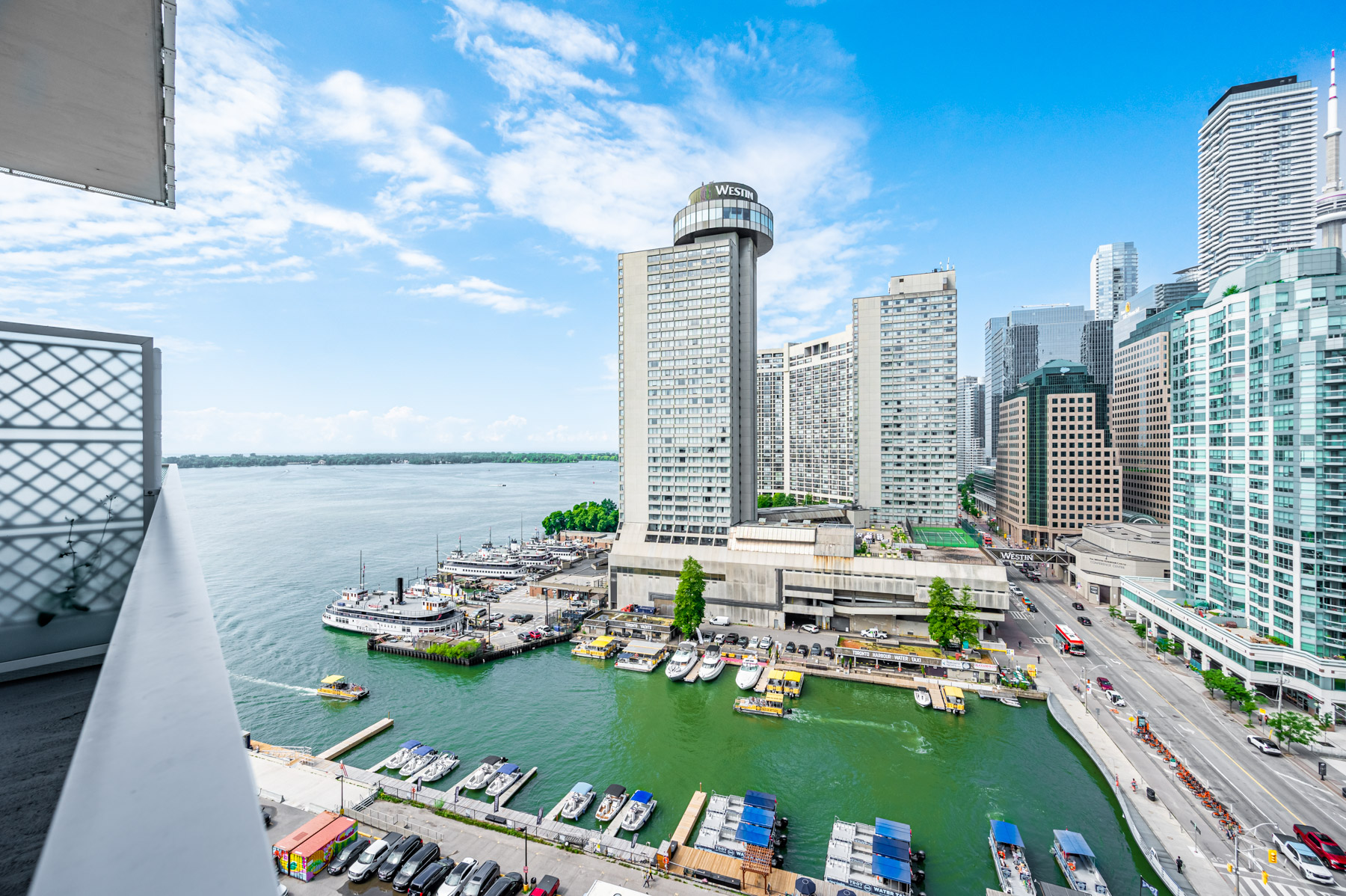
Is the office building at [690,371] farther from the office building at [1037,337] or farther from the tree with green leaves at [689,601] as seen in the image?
the office building at [1037,337]

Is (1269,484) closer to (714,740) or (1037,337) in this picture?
(714,740)

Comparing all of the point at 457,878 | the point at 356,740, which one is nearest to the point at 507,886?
the point at 457,878

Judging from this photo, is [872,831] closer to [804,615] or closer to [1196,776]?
[1196,776]

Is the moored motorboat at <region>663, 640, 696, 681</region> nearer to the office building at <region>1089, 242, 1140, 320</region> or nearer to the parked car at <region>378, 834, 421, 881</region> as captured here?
the parked car at <region>378, 834, 421, 881</region>

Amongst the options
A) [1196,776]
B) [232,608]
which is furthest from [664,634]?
[232,608]

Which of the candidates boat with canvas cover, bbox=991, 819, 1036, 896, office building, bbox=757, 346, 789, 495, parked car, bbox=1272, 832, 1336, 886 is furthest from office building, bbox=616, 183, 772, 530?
office building, bbox=757, 346, 789, 495

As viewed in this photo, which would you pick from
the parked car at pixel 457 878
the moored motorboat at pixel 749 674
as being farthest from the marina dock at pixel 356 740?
the moored motorboat at pixel 749 674
